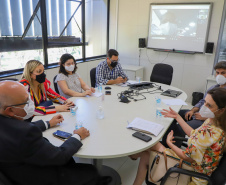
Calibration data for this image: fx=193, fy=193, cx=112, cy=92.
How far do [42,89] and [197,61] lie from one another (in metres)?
3.68

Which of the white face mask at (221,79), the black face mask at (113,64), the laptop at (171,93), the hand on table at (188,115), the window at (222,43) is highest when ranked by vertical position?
the window at (222,43)

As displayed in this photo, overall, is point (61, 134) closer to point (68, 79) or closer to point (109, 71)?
point (68, 79)

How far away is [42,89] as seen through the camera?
2432mm

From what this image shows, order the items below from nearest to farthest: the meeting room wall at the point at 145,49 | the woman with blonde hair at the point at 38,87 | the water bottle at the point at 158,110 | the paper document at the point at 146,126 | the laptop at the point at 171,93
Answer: the paper document at the point at 146,126 → the water bottle at the point at 158,110 → the woman with blonde hair at the point at 38,87 → the laptop at the point at 171,93 → the meeting room wall at the point at 145,49

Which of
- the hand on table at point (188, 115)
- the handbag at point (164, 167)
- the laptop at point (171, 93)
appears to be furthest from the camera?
the laptop at point (171, 93)

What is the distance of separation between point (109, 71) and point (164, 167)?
2268mm

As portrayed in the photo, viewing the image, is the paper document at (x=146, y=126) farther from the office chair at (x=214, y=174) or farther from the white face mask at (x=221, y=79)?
the white face mask at (x=221, y=79)

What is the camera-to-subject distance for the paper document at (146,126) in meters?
1.74

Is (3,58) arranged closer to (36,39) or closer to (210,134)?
(36,39)

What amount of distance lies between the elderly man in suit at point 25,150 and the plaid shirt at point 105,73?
6.87 ft

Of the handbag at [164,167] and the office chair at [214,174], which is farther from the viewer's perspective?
the handbag at [164,167]

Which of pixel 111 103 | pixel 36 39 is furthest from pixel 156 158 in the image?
pixel 36 39

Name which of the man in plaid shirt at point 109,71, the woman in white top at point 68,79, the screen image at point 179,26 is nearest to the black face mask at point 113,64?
the man in plaid shirt at point 109,71

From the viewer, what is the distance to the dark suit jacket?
1.09 meters
